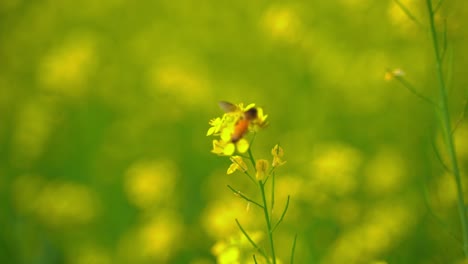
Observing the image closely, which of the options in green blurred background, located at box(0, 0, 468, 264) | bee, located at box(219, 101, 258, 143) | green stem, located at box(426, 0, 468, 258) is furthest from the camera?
green blurred background, located at box(0, 0, 468, 264)

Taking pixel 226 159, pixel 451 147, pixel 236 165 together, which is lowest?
pixel 451 147

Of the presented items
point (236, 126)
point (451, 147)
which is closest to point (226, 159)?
point (451, 147)

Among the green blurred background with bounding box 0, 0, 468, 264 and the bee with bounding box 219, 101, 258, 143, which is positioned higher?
the green blurred background with bounding box 0, 0, 468, 264

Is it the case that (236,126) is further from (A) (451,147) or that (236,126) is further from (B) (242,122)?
(A) (451,147)

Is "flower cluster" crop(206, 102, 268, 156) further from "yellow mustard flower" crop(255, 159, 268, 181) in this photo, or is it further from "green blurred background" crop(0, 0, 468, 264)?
"green blurred background" crop(0, 0, 468, 264)

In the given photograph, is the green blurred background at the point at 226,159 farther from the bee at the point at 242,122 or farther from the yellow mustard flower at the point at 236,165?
the bee at the point at 242,122

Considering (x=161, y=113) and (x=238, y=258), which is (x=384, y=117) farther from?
(x=238, y=258)

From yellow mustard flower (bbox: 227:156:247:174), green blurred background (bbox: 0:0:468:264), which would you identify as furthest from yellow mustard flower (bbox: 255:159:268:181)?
green blurred background (bbox: 0:0:468:264)

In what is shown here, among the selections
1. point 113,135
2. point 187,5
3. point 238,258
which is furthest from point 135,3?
point 238,258
